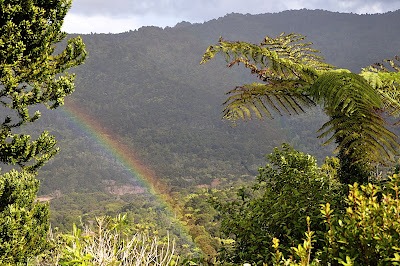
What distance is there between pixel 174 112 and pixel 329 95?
120898mm

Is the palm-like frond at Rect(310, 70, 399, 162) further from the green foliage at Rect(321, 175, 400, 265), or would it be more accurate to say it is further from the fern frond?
the green foliage at Rect(321, 175, 400, 265)

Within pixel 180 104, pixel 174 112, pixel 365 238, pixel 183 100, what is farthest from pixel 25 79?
pixel 183 100

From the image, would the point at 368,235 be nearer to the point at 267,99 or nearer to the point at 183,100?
the point at 267,99

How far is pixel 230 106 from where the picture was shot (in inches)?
141

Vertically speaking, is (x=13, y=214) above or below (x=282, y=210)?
below

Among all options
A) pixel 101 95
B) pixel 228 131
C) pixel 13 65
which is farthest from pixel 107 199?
pixel 13 65

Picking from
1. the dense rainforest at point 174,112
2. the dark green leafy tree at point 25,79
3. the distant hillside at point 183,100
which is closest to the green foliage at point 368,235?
the dark green leafy tree at point 25,79

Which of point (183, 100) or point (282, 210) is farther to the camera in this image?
point (183, 100)

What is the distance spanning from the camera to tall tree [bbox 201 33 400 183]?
2.75 meters

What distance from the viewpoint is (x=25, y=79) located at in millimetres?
5500

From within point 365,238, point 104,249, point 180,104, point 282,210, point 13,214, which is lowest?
point 13,214

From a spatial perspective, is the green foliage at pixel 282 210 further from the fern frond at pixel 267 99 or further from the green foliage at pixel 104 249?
the green foliage at pixel 104 249

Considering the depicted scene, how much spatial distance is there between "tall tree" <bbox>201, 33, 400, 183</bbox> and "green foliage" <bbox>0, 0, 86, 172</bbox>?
3.38 metres

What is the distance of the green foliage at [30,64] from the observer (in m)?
5.00
